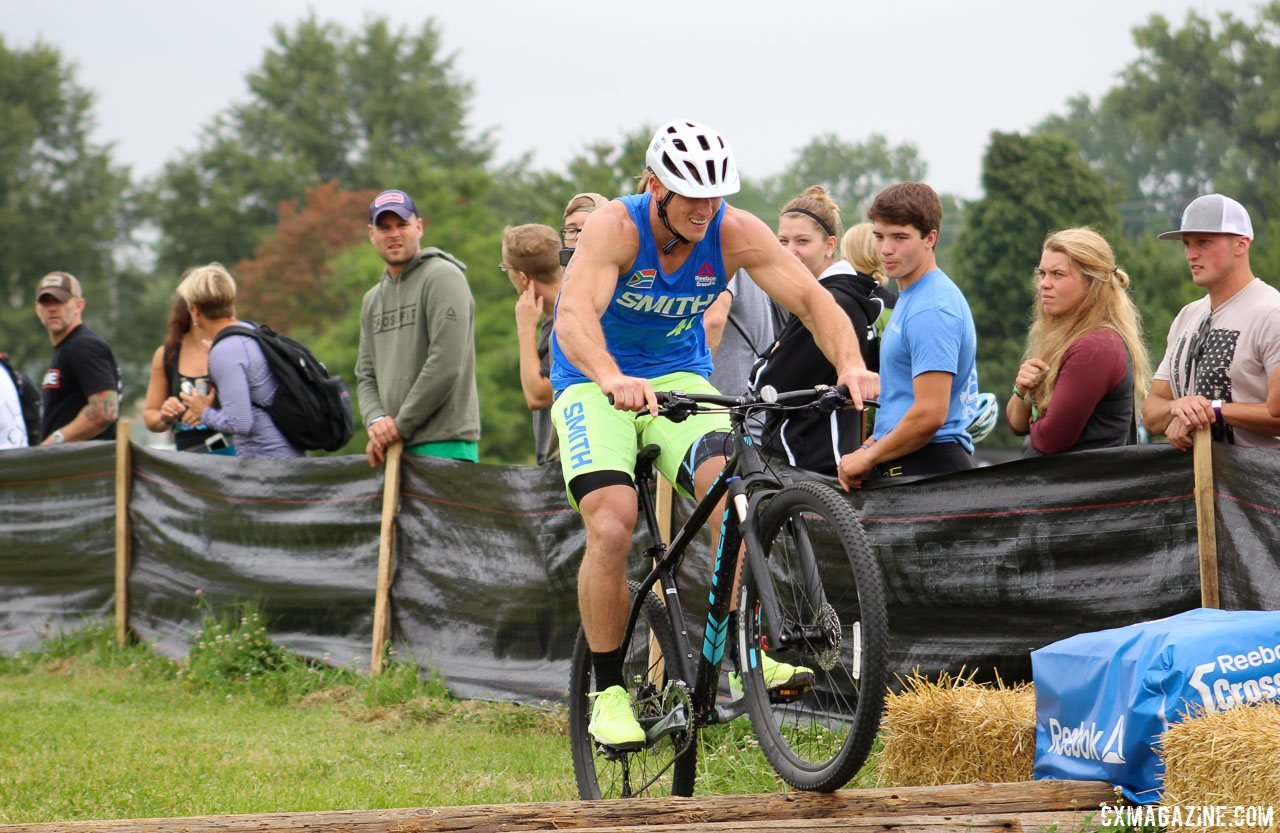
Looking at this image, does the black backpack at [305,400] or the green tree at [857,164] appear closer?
the black backpack at [305,400]

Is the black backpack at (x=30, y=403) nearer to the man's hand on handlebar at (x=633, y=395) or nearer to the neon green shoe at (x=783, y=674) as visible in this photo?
the man's hand on handlebar at (x=633, y=395)

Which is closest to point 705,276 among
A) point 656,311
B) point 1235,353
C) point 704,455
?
point 656,311

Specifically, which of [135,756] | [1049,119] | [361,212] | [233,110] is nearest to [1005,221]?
[361,212]

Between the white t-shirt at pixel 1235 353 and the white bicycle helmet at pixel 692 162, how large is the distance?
2405 millimetres

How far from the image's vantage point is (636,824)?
476cm

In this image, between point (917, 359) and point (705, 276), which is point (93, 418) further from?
point (705, 276)

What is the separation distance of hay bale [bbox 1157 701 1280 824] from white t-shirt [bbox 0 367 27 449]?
32.6 ft

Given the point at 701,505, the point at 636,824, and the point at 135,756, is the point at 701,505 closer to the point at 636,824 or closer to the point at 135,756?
the point at 636,824

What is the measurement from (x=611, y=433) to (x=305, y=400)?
5.27 meters

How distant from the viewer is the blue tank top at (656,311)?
219 inches

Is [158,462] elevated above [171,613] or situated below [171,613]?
above

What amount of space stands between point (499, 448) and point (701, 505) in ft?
156

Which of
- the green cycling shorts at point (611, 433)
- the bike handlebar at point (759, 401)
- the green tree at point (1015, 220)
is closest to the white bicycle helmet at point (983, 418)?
the green cycling shorts at point (611, 433)

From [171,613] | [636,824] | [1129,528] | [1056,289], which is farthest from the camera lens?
[171,613]
